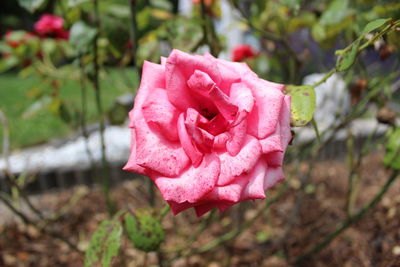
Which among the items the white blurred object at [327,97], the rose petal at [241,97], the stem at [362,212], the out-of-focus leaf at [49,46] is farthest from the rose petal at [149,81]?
the out-of-focus leaf at [49,46]

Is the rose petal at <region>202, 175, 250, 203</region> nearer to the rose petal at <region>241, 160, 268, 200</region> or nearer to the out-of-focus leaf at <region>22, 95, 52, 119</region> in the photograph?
the rose petal at <region>241, 160, 268, 200</region>

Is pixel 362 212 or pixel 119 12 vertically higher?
pixel 119 12

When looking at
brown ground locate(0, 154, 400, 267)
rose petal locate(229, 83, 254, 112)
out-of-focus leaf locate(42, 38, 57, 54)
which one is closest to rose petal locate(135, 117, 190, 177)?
rose petal locate(229, 83, 254, 112)

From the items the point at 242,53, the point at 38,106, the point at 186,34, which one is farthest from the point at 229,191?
the point at 242,53

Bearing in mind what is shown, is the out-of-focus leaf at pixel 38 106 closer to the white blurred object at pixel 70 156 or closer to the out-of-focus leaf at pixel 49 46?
the out-of-focus leaf at pixel 49 46

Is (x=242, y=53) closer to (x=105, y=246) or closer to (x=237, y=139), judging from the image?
(x=105, y=246)

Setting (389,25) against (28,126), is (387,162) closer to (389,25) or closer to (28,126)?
(389,25)

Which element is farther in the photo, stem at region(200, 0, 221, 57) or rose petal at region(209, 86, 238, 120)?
stem at region(200, 0, 221, 57)
